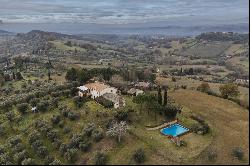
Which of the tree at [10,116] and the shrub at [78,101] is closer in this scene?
the tree at [10,116]

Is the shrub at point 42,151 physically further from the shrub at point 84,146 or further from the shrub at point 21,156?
the shrub at point 84,146

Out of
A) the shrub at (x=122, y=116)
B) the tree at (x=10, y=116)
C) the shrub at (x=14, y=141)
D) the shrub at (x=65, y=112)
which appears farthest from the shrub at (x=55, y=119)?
the tree at (x=10, y=116)

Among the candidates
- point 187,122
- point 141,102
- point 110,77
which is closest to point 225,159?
point 187,122

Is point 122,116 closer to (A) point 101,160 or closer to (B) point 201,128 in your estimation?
(B) point 201,128

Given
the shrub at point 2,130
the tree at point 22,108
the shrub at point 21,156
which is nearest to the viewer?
the shrub at point 21,156

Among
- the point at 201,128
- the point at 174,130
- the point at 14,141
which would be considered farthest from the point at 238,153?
the point at 14,141

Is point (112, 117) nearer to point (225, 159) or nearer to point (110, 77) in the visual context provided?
point (225, 159)

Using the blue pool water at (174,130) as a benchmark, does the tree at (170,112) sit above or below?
above
